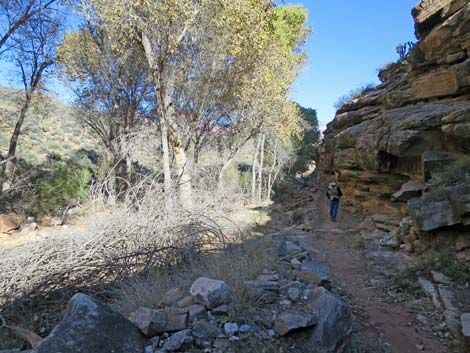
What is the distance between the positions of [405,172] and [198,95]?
7.39 metres

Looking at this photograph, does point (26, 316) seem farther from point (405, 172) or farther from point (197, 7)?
point (405, 172)

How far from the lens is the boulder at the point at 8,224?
8.33 m

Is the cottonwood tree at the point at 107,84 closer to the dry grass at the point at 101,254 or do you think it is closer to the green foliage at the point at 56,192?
the green foliage at the point at 56,192

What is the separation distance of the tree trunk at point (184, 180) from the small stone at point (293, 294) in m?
3.81

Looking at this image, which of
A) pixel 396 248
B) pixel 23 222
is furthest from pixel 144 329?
pixel 23 222

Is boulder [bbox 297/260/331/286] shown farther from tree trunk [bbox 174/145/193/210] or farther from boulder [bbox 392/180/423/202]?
boulder [bbox 392/180/423/202]

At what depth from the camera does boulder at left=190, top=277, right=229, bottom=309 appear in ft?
9.01

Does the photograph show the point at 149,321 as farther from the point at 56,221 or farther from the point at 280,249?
the point at 56,221

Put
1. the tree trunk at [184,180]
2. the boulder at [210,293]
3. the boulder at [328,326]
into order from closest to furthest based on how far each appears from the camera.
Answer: the boulder at [328,326] < the boulder at [210,293] < the tree trunk at [184,180]

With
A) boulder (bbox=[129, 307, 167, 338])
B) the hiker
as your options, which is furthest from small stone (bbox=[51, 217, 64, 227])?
the hiker

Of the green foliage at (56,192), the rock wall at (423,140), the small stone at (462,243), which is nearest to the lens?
the small stone at (462,243)

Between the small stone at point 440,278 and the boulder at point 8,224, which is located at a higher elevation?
the boulder at point 8,224

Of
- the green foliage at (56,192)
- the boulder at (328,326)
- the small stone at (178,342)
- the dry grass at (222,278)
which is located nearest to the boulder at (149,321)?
the small stone at (178,342)

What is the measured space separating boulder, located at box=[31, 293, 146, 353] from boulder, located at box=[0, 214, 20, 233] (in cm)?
779
